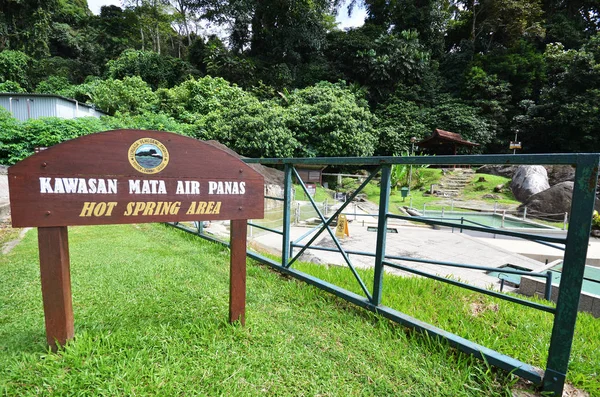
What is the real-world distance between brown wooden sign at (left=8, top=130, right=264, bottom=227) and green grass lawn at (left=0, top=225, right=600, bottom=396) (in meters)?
0.74

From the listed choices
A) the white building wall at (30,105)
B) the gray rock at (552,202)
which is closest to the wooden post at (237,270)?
the gray rock at (552,202)

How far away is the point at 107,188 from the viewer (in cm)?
166

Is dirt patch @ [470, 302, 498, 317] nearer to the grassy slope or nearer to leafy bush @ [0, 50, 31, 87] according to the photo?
the grassy slope

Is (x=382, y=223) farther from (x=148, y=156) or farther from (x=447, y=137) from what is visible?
(x=447, y=137)

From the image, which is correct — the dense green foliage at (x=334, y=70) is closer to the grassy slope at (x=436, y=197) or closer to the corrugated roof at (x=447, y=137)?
the corrugated roof at (x=447, y=137)

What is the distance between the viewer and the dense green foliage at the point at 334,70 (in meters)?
17.5

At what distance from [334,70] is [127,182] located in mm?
26418

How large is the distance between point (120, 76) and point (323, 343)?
26086 millimetres

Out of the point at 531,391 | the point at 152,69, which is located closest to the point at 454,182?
the point at 531,391

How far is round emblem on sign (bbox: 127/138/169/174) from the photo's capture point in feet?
5.59

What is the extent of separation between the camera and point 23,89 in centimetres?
2253

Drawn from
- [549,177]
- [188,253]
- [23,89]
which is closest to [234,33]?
[23,89]

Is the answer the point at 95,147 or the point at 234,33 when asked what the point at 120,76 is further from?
the point at 95,147

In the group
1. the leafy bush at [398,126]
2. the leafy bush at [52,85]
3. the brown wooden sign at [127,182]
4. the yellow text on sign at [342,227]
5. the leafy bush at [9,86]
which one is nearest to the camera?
the brown wooden sign at [127,182]
